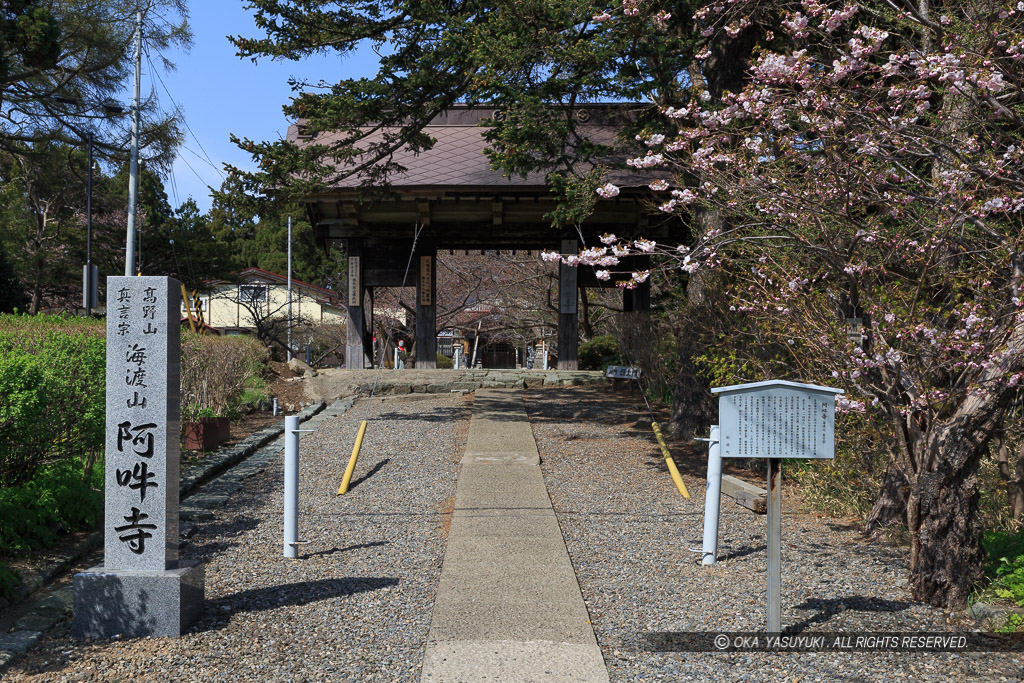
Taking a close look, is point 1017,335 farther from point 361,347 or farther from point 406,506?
point 361,347

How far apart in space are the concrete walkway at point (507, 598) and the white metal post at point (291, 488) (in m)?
1.04

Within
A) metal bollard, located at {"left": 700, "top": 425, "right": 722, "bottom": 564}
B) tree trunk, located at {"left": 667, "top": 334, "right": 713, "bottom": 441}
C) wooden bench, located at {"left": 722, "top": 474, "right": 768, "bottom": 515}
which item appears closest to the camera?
metal bollard, located at {"left": 700, "top": 425, "right": 722, "bottom": 564}

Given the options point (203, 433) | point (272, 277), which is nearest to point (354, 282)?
point (203, 433)

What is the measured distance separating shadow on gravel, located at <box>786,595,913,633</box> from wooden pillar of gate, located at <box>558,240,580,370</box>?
1105 cm

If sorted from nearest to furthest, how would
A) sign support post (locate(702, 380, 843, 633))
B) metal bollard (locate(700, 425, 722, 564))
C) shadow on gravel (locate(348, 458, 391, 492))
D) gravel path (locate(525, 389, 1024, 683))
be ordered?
1. gravel path (locate(525, 389, 1024, 683))
2. sign support post (locate(702, 380, 843, 633))
3. metal bollard (locate(700, 425, 722, 564))
4. shadow on gravel (locate(348, 458, 391, 492))

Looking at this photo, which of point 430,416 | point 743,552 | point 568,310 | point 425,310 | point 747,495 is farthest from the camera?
point 425,310

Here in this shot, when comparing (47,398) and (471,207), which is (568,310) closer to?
(471,207)

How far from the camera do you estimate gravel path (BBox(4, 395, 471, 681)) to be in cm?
367

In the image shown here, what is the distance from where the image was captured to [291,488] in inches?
212

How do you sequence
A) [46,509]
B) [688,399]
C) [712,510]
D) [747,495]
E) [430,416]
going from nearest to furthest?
[712,510] → [46,509] → [747,495] → [688,399] → [430,416]

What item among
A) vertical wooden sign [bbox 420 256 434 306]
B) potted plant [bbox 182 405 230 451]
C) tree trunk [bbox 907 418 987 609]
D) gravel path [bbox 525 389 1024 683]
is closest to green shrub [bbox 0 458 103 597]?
potted plant [bbox 182 405 230 451]

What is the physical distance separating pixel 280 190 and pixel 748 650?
8299 millimetres

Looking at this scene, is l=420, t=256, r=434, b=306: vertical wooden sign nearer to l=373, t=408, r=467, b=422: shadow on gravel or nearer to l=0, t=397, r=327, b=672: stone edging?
l=373, t=408, r=467, b=422: shadow on gravel

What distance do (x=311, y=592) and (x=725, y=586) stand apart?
97.6 inches
